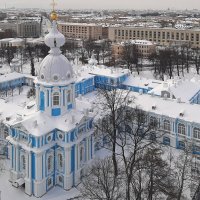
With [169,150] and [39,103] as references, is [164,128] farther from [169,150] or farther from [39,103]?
[39,103]

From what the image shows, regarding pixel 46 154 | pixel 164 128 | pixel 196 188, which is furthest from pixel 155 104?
pixel 46 154

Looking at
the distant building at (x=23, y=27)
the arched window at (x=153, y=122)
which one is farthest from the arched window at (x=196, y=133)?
the distant building at (x=23, y=27)

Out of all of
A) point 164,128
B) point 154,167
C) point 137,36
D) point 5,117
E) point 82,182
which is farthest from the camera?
point 137,36

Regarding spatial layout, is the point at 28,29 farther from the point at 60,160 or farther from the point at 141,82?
the point at 60,160

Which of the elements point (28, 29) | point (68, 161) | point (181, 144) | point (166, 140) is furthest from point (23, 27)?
point (68, 161)

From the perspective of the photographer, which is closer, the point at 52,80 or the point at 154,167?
the point at 154,167

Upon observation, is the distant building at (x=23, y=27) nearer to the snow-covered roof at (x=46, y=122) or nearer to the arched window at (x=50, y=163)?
the snow-covered roof at (x=46, y=122)
